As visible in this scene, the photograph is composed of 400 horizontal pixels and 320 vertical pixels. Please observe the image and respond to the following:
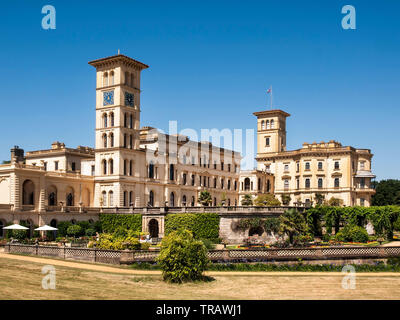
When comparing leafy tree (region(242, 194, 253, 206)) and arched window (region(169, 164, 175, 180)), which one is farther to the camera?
arched window (region(169, 164, 175, 180))

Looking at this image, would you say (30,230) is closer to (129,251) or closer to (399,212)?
(129,251)

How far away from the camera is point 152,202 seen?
69875 mm

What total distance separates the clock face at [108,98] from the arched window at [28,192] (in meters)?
16.6

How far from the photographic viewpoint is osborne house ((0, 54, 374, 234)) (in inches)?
2218

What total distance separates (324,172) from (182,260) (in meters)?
61.6

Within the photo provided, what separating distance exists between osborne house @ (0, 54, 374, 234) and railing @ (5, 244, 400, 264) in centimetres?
1900

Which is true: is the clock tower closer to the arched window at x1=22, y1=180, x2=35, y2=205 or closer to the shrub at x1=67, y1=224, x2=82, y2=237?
the shrub at x1=67, y1=224, x2=82, y2=237

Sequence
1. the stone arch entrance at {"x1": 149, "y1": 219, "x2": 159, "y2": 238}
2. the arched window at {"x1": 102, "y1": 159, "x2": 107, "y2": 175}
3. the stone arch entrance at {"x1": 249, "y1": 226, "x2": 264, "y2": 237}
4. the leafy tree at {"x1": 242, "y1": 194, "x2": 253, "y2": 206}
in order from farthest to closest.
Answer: the leafy tree at {"x1": 242, "y1": 194, "x2": 253, "y2": 206} → the arched window at {"x1": 102, "y1": 159, "x2": 107, "y2": 175} → the stone arch entrance at {"x1": 149, "y1": 219, "x2": 159, "y2": 238} → the stone arch entrance at {"x1": 249, "y1": 226, "x2": 264, "y2": 237}

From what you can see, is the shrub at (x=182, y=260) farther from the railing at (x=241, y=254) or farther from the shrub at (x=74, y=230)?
the shrub at (x=74, y=230)

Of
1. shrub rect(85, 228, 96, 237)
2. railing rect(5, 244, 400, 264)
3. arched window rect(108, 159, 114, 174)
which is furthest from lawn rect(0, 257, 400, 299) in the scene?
arched window rect(108, 159, 114, 174)

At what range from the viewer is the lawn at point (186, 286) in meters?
22.2

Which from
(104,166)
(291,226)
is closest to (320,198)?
(104,166)
